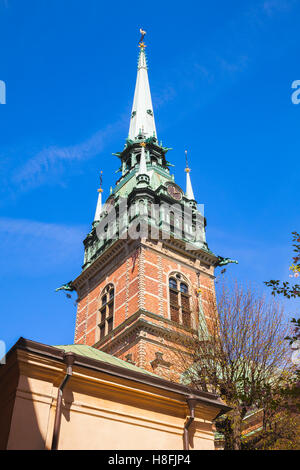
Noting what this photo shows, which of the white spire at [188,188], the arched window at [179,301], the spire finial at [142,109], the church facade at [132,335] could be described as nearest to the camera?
the church facade at [132,335]

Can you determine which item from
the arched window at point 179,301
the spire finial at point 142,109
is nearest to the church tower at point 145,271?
the arched window at point 179,301

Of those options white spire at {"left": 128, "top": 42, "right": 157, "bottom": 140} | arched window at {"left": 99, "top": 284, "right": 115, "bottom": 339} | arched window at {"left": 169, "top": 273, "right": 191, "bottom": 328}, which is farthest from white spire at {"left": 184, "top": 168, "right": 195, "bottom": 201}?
arched window at {"left": 99, "top": 284, "right": 115, "bottom": 339}

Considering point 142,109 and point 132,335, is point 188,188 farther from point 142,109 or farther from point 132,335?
point 132,335

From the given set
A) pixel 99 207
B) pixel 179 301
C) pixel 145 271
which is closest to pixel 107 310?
pixel 145 271

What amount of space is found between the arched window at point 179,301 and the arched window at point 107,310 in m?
4.13

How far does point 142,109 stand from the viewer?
50031 mm

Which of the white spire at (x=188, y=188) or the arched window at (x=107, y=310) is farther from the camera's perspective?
the white spire at (x=188, y=188)

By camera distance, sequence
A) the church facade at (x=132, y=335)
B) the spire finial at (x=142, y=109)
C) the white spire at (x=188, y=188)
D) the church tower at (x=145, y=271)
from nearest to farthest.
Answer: the church facade at (x=132, y=335)
the church tower at (x=145, y=271)
the white spire at (x=188, y=188)
the spire finial at (x=142, y=109)

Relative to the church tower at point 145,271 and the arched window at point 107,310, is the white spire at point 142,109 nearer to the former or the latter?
the church tower at point 145,271

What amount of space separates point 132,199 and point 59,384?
86.0ft

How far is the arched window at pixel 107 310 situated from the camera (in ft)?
104

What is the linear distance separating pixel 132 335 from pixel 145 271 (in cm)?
427

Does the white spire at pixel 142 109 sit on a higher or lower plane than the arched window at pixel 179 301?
higher

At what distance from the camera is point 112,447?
10625 mm
